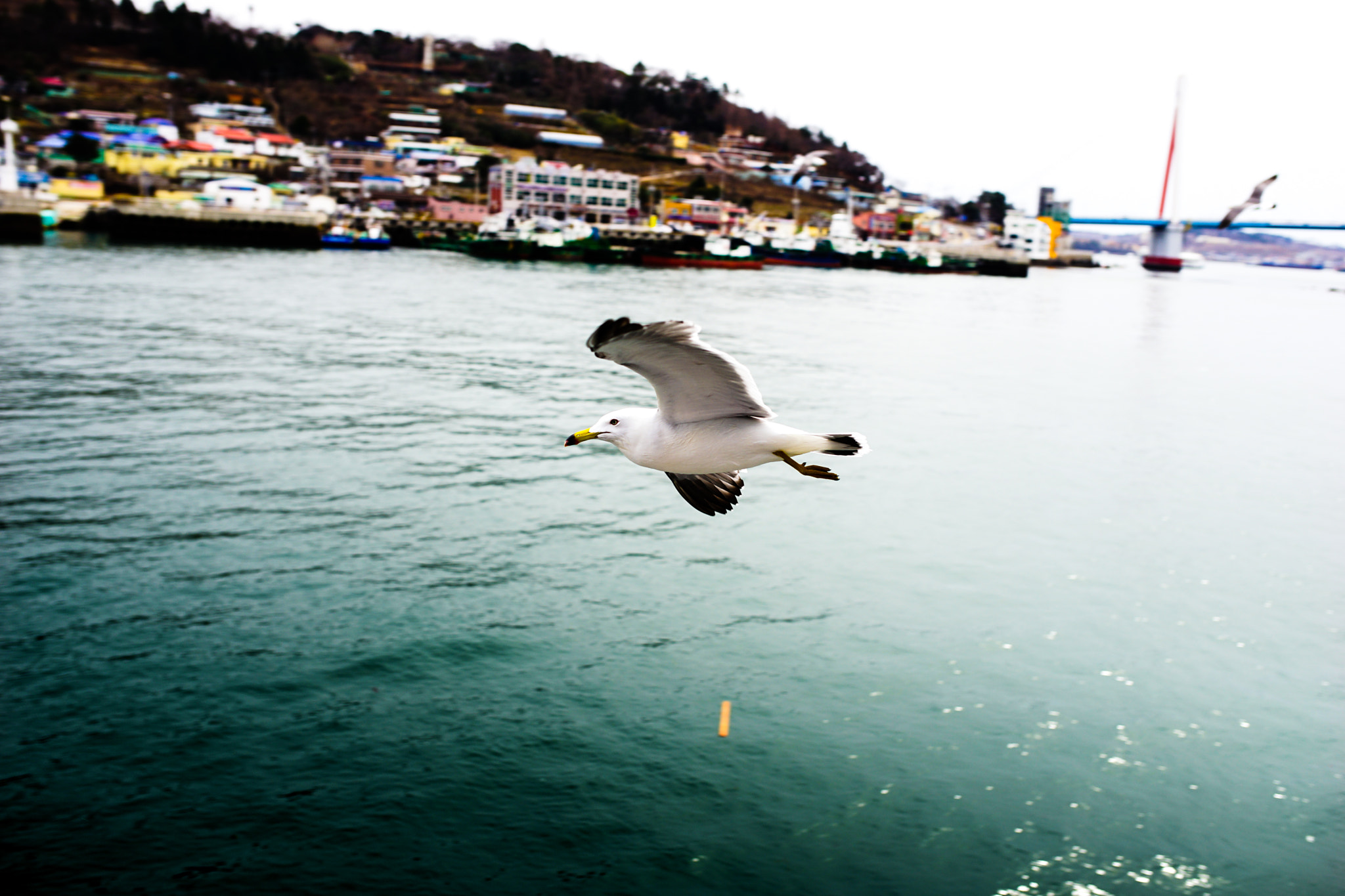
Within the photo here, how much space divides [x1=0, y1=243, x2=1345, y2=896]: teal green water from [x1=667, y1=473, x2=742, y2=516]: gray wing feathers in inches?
159

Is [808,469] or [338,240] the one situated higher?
[338,240]

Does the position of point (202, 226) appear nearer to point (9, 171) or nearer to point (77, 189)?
point (9, 171)

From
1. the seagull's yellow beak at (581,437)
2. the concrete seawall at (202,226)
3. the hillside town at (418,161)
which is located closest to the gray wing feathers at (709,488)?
the seagull's yellow beak at (581,437)

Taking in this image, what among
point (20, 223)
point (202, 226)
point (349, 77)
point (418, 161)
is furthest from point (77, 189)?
point (349, 77)

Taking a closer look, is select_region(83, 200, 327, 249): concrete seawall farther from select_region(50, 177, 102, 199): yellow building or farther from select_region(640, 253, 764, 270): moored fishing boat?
select_region(640, 253, 764, 270): moored fishing boat

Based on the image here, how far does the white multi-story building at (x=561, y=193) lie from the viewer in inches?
3155

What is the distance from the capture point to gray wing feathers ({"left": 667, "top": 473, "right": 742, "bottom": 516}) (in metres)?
4.88

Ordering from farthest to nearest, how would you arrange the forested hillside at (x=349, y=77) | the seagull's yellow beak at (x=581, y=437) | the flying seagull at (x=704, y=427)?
the forested hillside at (x=349, y=77), the flying seagull at (x=704, y=427), the seagull's yellow beak at (x=581, y=437)

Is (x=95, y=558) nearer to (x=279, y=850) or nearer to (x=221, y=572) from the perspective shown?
(x=221, y=572)

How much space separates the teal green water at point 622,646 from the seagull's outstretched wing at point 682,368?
4.76 meters

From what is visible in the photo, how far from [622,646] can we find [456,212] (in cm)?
7122

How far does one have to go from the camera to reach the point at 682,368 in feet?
13.6

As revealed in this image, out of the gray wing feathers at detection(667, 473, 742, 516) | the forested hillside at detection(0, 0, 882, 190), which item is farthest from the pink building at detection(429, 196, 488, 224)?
the gray wing feathers at detection(667, 473, 742, 516)

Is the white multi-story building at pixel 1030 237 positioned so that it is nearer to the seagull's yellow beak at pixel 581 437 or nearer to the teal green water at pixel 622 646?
the teal green water at pixel 622 646
